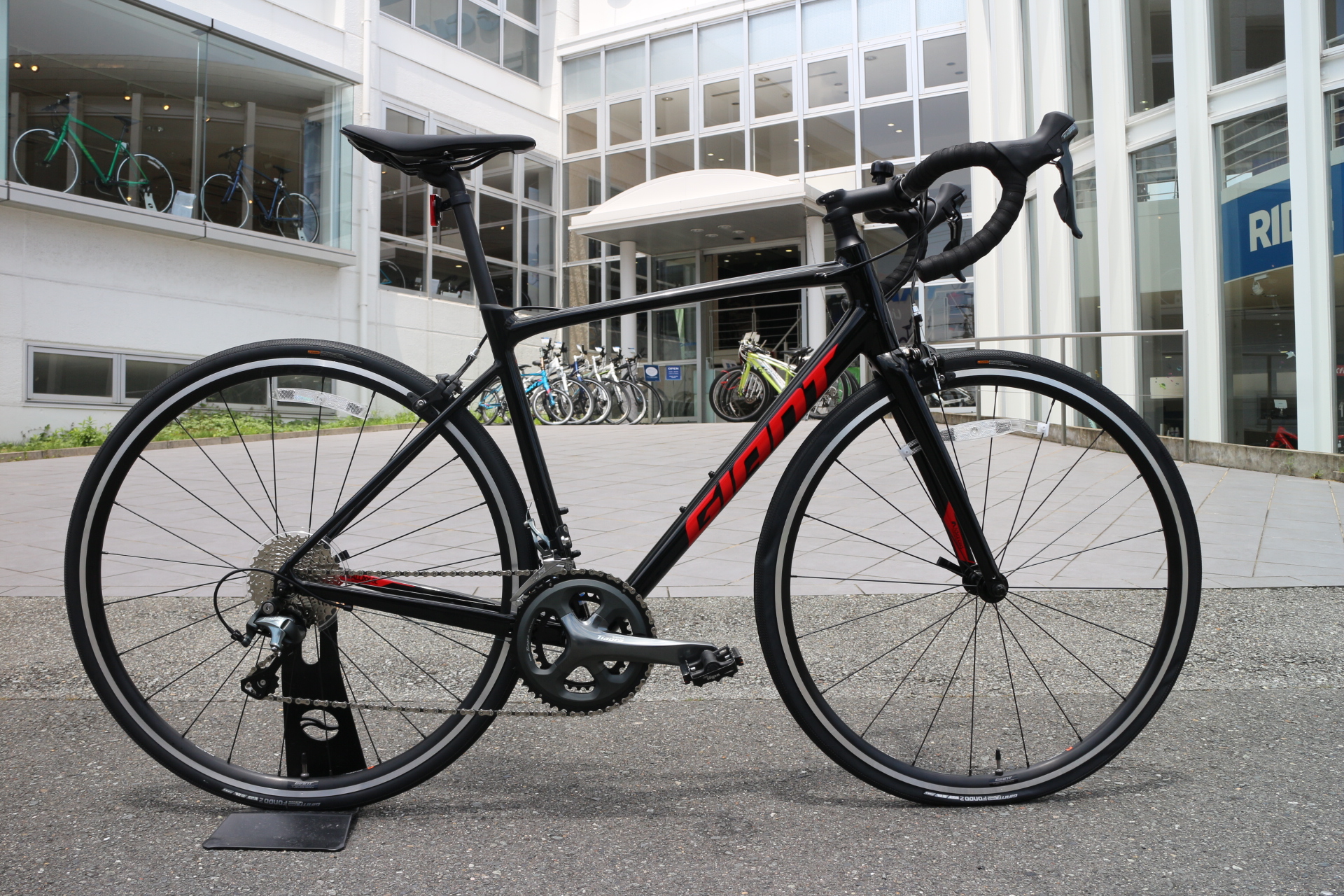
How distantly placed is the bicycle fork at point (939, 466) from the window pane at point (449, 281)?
18529 mm

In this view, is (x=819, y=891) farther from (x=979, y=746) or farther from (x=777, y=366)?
(x=777, y=366)

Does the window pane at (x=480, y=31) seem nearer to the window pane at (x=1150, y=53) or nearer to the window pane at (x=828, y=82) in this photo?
the window pane at (x=828, y=82)

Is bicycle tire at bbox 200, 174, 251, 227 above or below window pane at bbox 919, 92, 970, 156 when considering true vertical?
below

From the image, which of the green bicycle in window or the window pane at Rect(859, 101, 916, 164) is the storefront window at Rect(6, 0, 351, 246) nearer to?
the green bicycle in window

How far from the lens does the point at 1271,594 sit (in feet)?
12.5

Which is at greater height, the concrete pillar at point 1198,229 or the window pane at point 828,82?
the window pane at point 828,82

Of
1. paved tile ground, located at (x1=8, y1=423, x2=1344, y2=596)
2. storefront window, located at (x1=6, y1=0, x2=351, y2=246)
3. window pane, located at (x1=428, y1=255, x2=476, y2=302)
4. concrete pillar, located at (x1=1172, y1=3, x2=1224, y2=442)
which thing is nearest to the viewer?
paved tile ground, located at (x1=8, y1=423, x2=1344, y2=596)

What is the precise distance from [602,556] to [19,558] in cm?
299

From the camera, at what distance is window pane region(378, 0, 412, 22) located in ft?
62.8

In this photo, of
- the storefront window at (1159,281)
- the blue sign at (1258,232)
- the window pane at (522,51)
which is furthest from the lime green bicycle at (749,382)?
the window pane at (522,51)

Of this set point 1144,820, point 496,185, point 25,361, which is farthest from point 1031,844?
point 496,185

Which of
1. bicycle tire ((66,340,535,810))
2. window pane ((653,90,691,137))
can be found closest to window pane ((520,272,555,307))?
window pane ((653,90,691,137))

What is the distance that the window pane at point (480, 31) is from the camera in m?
21.2

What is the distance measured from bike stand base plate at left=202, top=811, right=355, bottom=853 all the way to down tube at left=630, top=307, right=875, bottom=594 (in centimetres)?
77
